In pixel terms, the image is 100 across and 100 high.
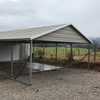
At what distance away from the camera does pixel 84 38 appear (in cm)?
1481

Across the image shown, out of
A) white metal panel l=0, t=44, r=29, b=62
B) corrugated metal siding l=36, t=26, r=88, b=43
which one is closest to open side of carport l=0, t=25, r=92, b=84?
corrugated metal siding l=36, t=26, r=88, b=43

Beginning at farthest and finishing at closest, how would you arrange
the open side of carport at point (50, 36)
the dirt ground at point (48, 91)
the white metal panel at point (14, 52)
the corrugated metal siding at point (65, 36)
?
the white metal panel at point (14, 52)
the corrugated metal siding at point (65, 36)
the open side of carport at point (50, 36)
the dirt ground at point (48, 91)

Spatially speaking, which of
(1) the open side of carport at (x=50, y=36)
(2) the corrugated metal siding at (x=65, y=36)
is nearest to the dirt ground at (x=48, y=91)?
(1) the open side of carport at (x=50, y=36)

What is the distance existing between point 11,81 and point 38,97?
350 cm

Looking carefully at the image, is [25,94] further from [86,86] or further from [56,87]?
[86,86]

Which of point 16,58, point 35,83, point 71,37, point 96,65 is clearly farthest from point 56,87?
point 16,58

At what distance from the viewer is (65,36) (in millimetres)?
13172

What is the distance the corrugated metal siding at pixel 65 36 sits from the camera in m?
12.0

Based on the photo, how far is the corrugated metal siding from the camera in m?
12.0

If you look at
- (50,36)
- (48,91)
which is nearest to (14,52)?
(50,36)

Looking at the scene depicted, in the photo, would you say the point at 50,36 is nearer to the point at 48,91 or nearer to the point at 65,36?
the point at 65,36

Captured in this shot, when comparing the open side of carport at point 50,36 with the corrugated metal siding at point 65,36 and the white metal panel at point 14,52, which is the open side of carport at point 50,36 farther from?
the white metal panel at point 14,52

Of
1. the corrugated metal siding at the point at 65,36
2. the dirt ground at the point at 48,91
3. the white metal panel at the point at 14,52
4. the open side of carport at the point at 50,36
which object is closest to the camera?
the dirt ground at the point at 48,91

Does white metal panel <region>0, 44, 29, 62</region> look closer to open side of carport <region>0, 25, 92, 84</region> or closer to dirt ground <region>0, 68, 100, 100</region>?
open side of carport <region>0, 25, 92, 84</region>
